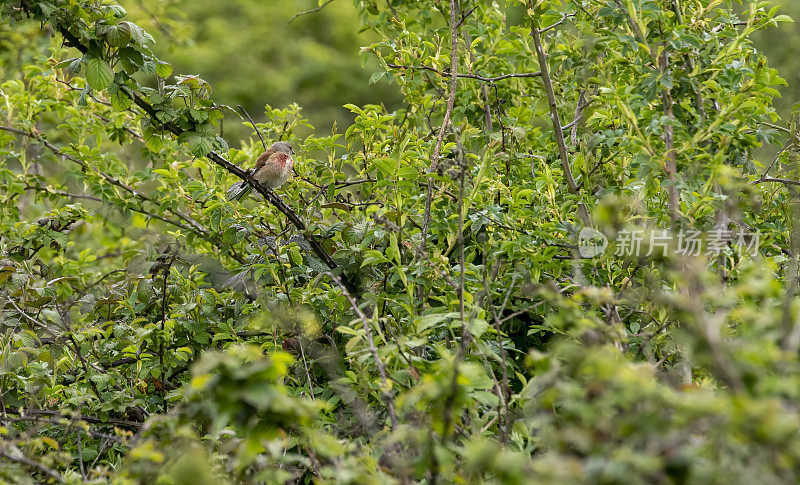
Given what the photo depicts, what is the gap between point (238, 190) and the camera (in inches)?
111

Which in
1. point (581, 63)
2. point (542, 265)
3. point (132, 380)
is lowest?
point (132, 380)

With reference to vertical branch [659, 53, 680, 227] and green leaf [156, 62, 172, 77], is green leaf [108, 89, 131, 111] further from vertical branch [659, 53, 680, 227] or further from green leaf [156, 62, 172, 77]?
vertical branch [659, 53, 680, 227]

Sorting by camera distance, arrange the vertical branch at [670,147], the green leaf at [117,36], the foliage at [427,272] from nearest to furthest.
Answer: the foliage at [427,272]
the vertical branch at [670,147]
the green leaf at [117,36]

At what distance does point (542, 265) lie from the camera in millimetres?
2262

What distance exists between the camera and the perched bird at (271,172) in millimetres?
2791

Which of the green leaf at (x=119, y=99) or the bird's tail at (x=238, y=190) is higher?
the green leaf at (x=119, y=99)

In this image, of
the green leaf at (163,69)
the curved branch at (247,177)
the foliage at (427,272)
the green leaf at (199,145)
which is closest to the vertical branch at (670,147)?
the foliage at (427,272)

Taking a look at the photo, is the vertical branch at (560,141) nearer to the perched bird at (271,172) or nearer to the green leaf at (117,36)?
the perched bird at (271,172)

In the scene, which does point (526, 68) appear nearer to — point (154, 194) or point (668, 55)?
point (668, 55)

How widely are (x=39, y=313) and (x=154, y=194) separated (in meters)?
0.63

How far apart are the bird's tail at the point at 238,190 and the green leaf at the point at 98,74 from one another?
66 centimetres

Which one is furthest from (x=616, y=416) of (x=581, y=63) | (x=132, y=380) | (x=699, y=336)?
(x=132, y=380)

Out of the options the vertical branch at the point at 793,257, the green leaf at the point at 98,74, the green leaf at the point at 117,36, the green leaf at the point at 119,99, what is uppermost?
the green leaf at the point at 117,36

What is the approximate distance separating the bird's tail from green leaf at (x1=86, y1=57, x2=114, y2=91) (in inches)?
25.9
